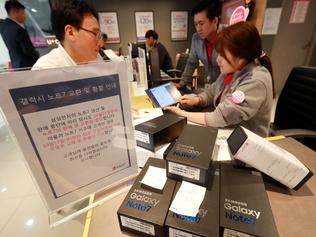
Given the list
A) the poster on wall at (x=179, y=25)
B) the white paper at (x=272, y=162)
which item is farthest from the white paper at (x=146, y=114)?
the poster on wall at (x=179, y=25)

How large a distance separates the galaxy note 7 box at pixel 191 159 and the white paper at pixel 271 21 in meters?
2.53

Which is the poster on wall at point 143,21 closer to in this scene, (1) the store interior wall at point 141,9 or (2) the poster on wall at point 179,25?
(1) the store interior wall at point 141,9

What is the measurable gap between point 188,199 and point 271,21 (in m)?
2.84

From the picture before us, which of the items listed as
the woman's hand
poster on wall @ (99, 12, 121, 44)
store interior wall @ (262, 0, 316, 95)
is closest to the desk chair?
the woman's hand

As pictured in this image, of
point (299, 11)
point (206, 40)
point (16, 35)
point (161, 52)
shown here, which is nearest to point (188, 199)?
→ point (206, 40)

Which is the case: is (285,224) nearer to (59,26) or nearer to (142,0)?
(59,26)

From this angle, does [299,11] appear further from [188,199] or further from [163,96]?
[188,199]

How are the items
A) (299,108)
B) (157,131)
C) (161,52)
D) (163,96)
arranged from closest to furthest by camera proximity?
(157,131), (299,108), (163,96), (161,52)

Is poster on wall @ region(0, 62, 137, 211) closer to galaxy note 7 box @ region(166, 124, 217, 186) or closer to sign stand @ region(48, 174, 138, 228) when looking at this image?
sign stand @ region(48, 174, 138, 228)

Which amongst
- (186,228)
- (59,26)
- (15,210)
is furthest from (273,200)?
(15,210)

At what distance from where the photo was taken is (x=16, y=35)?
2568 millimetres

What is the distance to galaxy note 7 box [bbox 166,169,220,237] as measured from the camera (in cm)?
42

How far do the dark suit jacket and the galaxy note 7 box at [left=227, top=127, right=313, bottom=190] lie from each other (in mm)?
3293

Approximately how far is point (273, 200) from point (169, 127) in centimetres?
44
